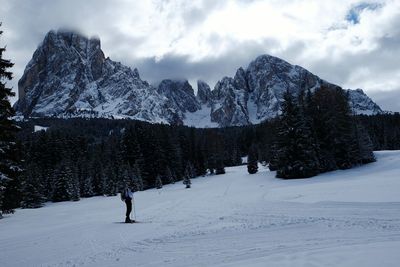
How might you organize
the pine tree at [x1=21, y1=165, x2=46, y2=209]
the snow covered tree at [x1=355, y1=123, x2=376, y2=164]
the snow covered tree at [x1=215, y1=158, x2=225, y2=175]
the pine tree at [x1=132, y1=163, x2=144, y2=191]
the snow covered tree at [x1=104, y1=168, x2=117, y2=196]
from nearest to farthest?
the snow covered tree at [x1=355, y1=123, x2=376, y2=164], the pine tree at [x1=21, y1=165, x2=46, y2=209], the pine tree at [x1=132, y1=163, x2=144, y2=191], the snow covered tree at [x1=104, y1=168, x2=117, y2=196], the snow covered tree at [x1=215, y1=158, x2=225, y2=175]

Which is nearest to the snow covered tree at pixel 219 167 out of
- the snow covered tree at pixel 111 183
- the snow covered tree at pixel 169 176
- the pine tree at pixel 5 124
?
the snow covered tree at pixel 169 176

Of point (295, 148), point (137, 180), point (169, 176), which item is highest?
point (295, 148)

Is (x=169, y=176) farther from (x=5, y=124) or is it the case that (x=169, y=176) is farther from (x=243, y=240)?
(x=243, y=240)

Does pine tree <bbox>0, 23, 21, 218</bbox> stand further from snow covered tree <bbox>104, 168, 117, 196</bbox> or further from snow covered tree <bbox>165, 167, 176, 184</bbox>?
snow covered tree <bbox>165, 167, 176, 184</bbox>

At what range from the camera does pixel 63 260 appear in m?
10.1

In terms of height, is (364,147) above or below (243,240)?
above

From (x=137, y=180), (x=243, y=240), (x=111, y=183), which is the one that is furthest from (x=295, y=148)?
(x=111, y=183)

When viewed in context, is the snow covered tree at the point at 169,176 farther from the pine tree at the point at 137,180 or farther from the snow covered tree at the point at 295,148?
the snow covered tree at the point at 295,148

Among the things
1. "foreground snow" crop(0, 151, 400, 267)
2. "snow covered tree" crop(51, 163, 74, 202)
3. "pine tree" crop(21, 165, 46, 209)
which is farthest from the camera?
"snow covered tree" crop(51, 163, 74, 202)

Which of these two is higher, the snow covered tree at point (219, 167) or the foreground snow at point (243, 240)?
the snow covered tree at point (219, 167)

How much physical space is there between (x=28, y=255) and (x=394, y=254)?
9645 millimetres

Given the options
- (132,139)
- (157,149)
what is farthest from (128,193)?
(132,139)

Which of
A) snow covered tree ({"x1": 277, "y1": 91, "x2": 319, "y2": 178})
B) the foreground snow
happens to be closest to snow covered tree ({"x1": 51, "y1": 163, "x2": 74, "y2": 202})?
snow covered tree ({"x1": 277, "y1": 91, "x2": 319, "y2": 178})

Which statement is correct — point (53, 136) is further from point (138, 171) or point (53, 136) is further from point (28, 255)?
point (28, 255)
